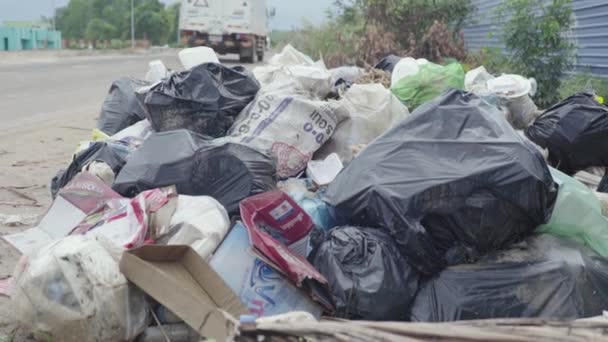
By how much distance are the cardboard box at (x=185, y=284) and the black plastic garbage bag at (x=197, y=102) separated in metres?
1.50

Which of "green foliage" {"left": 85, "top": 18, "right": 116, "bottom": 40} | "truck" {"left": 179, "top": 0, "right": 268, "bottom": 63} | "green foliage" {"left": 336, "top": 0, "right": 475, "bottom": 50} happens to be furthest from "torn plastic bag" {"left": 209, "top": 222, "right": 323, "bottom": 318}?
"green foliage" {"left": 85, "top": 18, "right": 116, "bottom": 40}

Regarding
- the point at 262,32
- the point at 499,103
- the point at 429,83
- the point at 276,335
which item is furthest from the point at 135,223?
the point at 262,32

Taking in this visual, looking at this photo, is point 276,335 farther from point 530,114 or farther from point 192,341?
point 530,114

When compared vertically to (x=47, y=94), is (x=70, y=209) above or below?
above

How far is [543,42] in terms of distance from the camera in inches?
292

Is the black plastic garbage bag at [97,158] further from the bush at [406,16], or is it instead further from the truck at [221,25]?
the truck at [221,25]

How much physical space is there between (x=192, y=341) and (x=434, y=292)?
0.94m

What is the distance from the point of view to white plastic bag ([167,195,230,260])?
2662mm

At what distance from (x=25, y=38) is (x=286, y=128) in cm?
4021

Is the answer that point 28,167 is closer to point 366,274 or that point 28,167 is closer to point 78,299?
point 78,299

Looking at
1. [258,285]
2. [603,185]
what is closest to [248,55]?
[603,185]

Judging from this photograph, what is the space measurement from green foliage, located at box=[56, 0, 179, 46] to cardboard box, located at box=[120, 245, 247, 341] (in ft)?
206

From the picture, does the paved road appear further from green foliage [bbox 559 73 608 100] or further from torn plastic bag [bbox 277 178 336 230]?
green foliage [bbox 559 73 608 100]

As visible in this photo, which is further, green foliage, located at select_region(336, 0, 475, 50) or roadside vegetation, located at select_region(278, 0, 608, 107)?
green foliage, located at select_region(336, 0, 475, 50)
